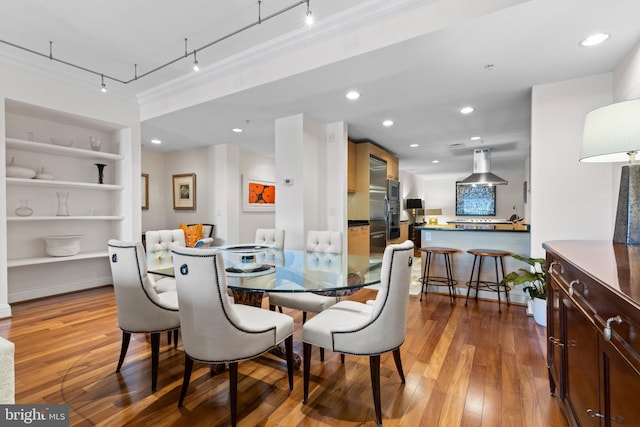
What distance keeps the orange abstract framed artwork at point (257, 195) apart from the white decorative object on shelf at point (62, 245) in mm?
2943

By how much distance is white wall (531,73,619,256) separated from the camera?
296 cm

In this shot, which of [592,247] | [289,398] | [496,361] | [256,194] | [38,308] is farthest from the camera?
[256,194]

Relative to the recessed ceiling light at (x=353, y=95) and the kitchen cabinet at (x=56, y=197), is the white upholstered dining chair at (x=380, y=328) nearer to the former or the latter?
the recessed ceiling light at (x=353, y=95)

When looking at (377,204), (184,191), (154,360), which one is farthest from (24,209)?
(377,204)

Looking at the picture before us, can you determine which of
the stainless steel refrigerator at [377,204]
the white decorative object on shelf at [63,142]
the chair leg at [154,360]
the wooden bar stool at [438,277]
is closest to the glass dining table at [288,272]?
the chair leg at [154,360]

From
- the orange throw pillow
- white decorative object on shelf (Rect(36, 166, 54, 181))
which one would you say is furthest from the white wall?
white decorative object on shelf (Rect(36, 166, 54, 181))

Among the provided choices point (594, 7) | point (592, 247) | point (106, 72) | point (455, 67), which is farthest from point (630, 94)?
point (106, 72)

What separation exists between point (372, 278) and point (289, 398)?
0.88 m

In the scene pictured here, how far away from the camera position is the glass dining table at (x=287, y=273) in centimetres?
185

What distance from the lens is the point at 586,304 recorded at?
1.14 metres

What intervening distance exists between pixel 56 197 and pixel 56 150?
66cm

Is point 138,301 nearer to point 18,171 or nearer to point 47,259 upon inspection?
point 47,259

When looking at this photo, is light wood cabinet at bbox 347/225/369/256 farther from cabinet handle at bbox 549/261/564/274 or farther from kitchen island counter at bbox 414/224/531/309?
cabinet handle at bbox 549/261/564/274

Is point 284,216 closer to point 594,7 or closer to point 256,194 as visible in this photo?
point 256,194
